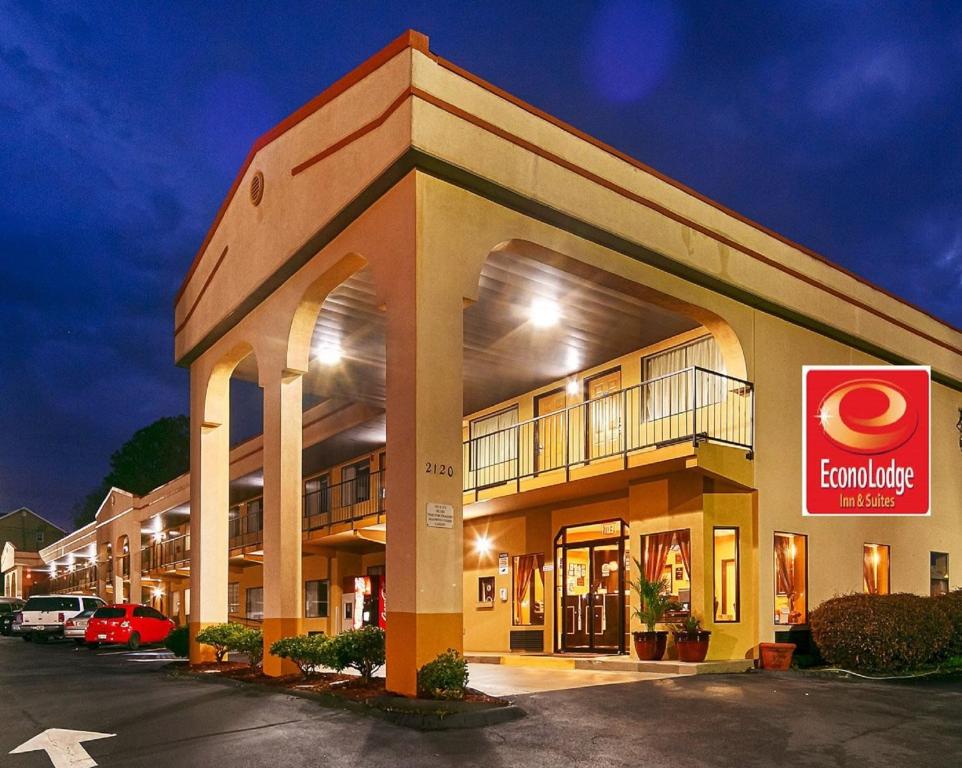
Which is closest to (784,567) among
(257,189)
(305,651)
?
(305,651)

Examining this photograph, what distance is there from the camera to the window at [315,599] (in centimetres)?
3136

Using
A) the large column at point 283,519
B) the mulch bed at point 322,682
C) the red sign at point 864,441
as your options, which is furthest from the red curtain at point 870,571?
the large column at point 283,519

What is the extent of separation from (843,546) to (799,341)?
408cm

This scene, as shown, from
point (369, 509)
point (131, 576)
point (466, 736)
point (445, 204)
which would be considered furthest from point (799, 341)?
point (131, 576)

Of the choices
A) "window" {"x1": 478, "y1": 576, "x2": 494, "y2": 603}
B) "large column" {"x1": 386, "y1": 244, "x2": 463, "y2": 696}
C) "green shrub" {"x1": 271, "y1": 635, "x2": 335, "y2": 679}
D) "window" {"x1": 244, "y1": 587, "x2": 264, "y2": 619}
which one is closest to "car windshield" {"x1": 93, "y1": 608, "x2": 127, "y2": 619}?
"window" {"x1": 244, "y1": 587, "x2": 264, "y2": 619}

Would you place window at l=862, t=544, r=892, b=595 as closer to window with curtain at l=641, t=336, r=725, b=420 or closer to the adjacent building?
the adjacent building

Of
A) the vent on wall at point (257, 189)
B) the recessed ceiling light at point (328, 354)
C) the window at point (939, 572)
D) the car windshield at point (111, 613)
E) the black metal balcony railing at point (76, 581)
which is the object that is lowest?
the black metal balcony railing at point (76, 581)

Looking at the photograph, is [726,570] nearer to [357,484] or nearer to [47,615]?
[357,484]

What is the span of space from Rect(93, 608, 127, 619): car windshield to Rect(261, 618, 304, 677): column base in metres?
16.5

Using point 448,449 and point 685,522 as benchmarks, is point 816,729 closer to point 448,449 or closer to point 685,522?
point 448,449

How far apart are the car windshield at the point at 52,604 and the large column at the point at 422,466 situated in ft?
101

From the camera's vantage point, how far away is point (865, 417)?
61.5ft

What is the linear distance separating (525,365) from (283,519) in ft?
24.1

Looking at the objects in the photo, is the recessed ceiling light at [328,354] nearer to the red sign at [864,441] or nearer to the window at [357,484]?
the window at [357,484]
